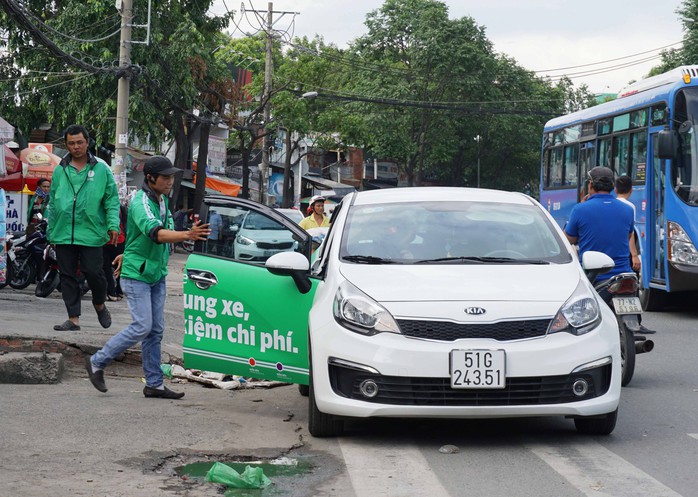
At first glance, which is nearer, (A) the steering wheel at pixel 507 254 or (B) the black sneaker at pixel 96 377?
(A) the steering wheel at pixel 507 254

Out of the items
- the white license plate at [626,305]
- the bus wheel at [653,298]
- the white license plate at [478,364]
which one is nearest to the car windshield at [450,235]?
the white license plate at [478,364]

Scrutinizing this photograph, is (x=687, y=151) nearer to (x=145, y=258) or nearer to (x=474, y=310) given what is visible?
(x=145, y=258)

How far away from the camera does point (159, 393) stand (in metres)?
8.28

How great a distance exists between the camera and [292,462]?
618 centimetres

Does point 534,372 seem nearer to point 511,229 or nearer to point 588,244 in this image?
point 511,229

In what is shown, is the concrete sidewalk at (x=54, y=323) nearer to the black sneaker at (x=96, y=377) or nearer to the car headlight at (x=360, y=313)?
the black sneaker at (x=96, y=377)

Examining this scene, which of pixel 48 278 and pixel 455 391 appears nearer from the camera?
pixel 455 391

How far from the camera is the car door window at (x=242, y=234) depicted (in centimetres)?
789

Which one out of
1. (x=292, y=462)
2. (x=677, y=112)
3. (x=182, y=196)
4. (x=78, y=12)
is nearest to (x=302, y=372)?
(x=292, y=462)

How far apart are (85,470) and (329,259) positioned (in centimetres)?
227

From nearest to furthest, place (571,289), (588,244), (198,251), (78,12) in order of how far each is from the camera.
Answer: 1. (571,289)
2. (198,251)
3. (588,244)
4. (78,12)

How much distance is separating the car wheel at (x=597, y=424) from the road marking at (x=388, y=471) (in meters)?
1.11

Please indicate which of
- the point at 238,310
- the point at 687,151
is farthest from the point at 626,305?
the point at 687,151

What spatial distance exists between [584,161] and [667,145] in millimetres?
5418
